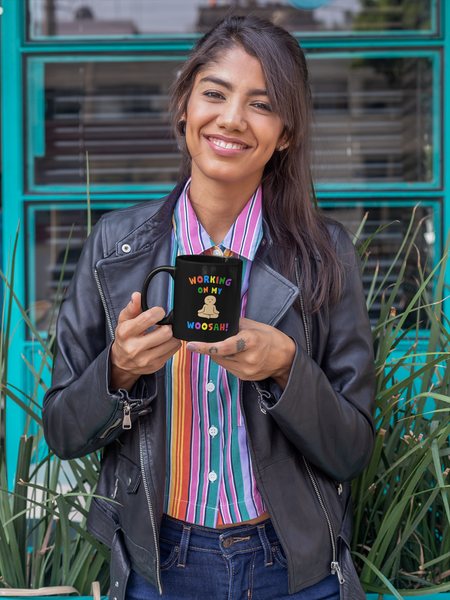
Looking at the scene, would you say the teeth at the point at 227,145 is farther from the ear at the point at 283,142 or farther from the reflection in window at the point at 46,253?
the reflection in window at the point at 46,253

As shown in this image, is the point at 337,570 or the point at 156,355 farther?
the point at 337,570

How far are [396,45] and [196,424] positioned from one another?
93.1 inches

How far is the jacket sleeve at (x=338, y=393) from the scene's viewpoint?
3.34 feet

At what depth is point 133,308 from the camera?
3.05 ft

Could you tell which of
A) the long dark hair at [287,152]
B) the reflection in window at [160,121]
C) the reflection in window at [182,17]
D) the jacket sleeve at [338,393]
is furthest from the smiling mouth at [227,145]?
the reflection in window at [182,17]

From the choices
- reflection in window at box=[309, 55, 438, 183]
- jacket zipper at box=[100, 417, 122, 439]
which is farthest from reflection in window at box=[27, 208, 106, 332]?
jacket zipper at box=[100, 417, 122, 439]

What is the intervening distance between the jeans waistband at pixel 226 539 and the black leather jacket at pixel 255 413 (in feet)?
0.15

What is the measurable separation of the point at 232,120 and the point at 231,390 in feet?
1.74

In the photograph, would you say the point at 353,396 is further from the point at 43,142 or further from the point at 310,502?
the point at 43,142

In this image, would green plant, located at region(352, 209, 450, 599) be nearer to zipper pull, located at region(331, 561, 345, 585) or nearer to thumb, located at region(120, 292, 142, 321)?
zipper pull, located at region(331, 561, 345, 585)

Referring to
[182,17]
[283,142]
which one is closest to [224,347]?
[283,142]

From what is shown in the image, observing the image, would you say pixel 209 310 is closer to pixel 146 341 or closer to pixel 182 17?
pixel 146 341

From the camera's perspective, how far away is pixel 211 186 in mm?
1224

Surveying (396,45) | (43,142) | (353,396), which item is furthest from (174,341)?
(396,45)
